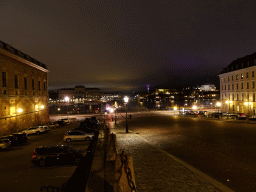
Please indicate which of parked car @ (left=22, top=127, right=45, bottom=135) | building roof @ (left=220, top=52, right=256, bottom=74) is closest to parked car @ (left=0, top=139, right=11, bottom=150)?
parked car @ (left=22, top=127, right=45, bottom=135)

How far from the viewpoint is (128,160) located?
18.2ft

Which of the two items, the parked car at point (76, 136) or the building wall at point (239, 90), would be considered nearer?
the parked car at point (76, 136)

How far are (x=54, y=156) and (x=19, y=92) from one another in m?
23.8

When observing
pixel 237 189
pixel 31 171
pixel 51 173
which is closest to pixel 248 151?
pixel 237 189

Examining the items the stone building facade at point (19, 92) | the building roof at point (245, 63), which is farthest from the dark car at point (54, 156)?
the building roof at point (245, 63)

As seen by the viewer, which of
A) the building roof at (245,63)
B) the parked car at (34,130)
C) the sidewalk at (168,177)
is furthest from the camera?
the building roof at (245,63)

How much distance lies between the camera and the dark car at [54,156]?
13.2m

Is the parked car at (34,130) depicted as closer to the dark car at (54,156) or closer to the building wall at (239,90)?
the dark car at (54,156)

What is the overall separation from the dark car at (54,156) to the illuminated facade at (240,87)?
48471mm

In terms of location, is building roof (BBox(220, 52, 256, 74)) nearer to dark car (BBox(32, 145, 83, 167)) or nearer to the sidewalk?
the sidewalk

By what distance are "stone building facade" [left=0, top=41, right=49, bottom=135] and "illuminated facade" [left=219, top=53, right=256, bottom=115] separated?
48.8m

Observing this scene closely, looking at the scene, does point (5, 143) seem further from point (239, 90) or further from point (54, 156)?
point (239, 90)

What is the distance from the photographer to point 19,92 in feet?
108

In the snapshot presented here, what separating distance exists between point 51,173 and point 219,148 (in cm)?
1248
